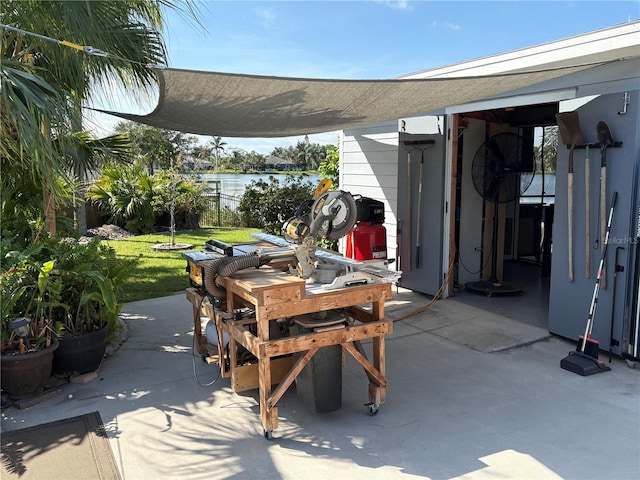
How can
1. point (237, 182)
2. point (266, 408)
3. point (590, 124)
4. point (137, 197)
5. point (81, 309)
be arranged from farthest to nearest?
point (237, 182) < point (137, 197) < point (590, 124) < point (81, 309) < point (266, 408)

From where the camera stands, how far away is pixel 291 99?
350cm

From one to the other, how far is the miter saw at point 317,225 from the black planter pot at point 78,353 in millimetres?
1706

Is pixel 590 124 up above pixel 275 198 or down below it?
above

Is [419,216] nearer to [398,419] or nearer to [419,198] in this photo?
[419,198]

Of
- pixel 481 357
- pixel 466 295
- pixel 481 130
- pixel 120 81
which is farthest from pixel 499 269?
pixel 120 81

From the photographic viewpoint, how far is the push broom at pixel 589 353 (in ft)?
12.3

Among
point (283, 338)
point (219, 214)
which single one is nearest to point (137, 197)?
point (219, 214)

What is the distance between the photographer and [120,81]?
4.38 meters

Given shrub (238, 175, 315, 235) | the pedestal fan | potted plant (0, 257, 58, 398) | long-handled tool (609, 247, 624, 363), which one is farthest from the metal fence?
long-handled tool (609, 247, 624, 363)

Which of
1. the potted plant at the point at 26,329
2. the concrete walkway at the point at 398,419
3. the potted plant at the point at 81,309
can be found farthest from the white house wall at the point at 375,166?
the potted plant at the point at 26,329

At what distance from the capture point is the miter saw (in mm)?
3172

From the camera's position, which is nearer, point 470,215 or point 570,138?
point 570,138

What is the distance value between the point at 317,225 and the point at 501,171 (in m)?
3.51

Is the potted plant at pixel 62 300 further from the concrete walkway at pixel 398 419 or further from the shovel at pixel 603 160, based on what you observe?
the shovel at pixel 603 160
